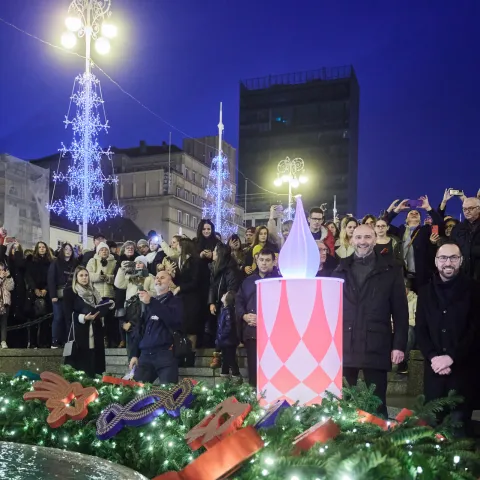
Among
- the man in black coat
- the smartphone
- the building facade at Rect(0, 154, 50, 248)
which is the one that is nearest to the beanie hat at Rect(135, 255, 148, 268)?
the smartphone

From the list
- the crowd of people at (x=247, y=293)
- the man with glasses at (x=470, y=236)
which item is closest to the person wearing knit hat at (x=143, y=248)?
the crowd of people at (x=247, y=293)

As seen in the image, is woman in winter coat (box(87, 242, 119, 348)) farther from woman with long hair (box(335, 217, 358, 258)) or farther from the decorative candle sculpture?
the decorative candle sculpture

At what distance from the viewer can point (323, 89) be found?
6875 cm

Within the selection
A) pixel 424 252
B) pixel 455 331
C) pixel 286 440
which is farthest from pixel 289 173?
pixel 286 440

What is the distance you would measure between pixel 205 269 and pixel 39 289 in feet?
10.9

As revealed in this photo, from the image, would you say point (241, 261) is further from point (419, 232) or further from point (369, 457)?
point (369, 457)

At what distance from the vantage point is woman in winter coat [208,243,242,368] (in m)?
9.56

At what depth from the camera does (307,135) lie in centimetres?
6881

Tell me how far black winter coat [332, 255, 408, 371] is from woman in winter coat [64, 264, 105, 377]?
16.4 feet

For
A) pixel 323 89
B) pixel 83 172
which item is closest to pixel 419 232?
pixel 83 172

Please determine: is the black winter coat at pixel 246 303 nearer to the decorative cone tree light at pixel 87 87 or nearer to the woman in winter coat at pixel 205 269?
the woman in winter coat at pixel 205 269

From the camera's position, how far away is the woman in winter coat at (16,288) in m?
11.3

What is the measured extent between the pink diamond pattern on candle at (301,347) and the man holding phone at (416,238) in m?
5.32

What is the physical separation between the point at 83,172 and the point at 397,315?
45.3 feet
